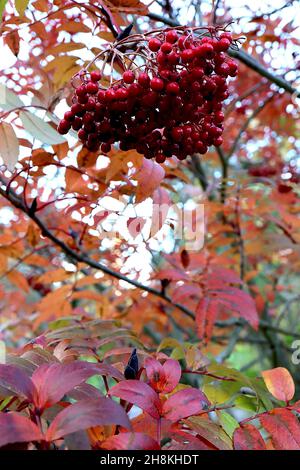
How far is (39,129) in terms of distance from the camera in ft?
3.57

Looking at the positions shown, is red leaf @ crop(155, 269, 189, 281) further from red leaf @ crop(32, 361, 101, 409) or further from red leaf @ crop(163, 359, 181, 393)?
red leaf @ crop(32, 361, 101, 409)

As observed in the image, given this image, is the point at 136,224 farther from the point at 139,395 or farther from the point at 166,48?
the point at 139,395

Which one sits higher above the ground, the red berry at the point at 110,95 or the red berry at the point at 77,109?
the red berry at the point at 77,109

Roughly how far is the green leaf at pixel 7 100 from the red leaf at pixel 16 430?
0.68m

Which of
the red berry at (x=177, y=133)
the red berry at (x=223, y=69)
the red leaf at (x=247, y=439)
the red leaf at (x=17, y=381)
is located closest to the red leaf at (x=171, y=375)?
the red leaf at (x=247, y=439)

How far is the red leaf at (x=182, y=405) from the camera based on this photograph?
0.72 m

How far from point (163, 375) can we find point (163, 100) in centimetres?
51

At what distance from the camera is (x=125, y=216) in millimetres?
1380

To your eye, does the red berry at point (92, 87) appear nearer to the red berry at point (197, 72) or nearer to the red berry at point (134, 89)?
the red berry at point (134, 89)

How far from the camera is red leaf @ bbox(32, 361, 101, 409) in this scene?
67 cm

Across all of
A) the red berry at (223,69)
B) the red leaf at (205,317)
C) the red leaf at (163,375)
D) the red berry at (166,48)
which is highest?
the red berry at (223,69)

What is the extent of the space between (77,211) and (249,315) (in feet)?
1.96

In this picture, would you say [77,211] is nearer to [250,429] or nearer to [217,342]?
[250,429]

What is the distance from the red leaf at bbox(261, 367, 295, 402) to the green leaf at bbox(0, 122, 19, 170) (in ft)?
2.18
